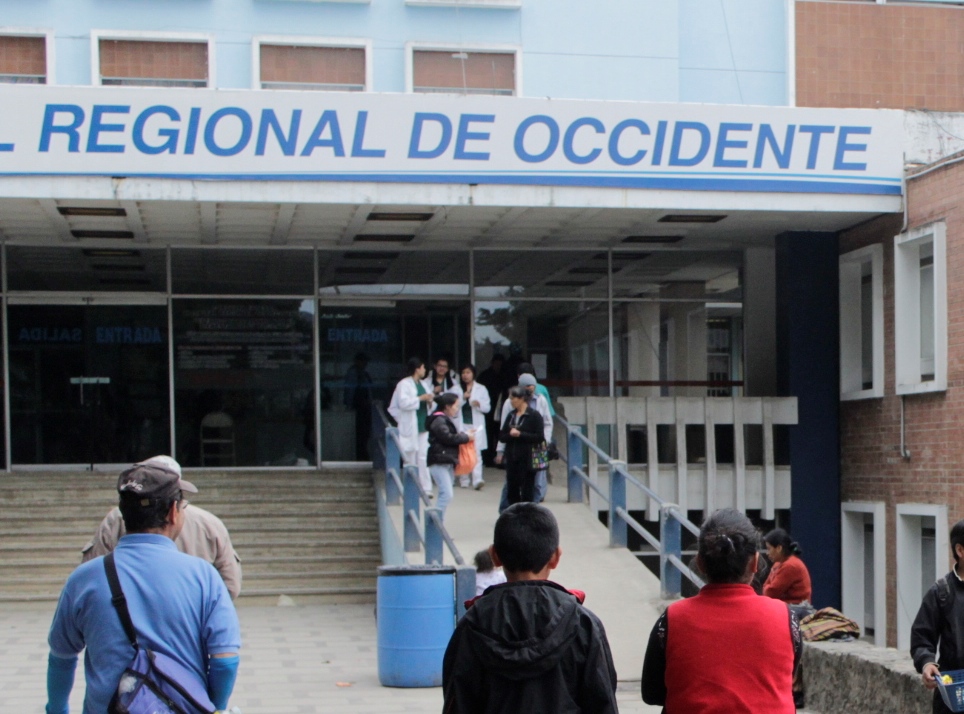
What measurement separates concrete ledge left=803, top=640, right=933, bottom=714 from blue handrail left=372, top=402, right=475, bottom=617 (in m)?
2.46

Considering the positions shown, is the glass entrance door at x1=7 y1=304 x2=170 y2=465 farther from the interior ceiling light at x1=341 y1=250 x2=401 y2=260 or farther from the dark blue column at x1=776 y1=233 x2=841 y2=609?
the dark blue column at x1=776 y1=233 x2=841 y2=609

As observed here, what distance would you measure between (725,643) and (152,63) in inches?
664

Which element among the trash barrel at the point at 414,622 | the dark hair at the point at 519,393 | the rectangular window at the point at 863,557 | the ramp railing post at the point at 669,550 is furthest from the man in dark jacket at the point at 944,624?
the rectangular window at the point at 863,557

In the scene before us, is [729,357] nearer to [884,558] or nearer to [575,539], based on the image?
[884,558]

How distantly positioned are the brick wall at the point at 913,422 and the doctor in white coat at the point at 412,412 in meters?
5.21

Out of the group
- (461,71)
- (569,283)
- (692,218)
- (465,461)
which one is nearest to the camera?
(465,461)

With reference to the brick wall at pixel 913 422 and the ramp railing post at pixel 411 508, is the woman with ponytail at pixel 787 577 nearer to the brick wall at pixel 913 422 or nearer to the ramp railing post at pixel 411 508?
the ramp railing post at pixel 411 508

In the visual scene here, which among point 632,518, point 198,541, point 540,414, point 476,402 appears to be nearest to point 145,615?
point 198,541

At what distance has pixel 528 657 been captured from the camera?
3707 millimetres

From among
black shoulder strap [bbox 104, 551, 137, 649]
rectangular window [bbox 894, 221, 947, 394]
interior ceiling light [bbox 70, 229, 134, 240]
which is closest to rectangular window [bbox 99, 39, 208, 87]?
interior ceiling light [bbox 70, 229, 134, 240]

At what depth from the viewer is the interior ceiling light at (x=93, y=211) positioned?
1522 centimetres

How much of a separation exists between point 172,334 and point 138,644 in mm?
14577

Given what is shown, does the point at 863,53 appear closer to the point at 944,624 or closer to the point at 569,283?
the point at 569,283

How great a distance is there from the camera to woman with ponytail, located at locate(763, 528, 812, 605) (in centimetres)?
1045
